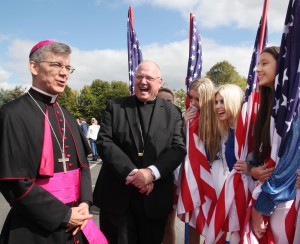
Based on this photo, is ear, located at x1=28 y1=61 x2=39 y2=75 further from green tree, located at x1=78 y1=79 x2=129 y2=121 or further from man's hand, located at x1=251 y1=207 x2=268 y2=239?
green tree, located at x1=78 y1=79 x2=129 y2=121

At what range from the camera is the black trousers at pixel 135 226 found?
2.93 m

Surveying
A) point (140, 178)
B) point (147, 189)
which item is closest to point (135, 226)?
point (147, 189)

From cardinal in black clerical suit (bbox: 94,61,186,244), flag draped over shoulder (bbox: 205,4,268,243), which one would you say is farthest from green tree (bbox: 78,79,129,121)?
flag draped over shoulder (bbox: 205,4,268,243)

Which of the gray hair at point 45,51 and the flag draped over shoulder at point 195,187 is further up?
the gray hair at point 45,51

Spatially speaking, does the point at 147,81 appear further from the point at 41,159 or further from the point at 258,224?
the point at 258,224

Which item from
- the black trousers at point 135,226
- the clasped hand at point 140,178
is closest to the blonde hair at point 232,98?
the clasped hand at point 140,178

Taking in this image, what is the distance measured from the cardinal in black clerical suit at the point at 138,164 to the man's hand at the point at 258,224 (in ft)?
2.81

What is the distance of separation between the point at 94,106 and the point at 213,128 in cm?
6606

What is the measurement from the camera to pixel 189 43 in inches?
165

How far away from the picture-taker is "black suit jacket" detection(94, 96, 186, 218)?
9.39 ft

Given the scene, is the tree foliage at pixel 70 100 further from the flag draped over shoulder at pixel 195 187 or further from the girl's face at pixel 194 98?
the flag draped over shoulder at pixel 195 187

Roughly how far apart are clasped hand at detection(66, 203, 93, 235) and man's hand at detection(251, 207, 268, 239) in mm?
1152

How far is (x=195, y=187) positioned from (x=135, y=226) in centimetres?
73

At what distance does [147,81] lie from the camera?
10.0 feet
